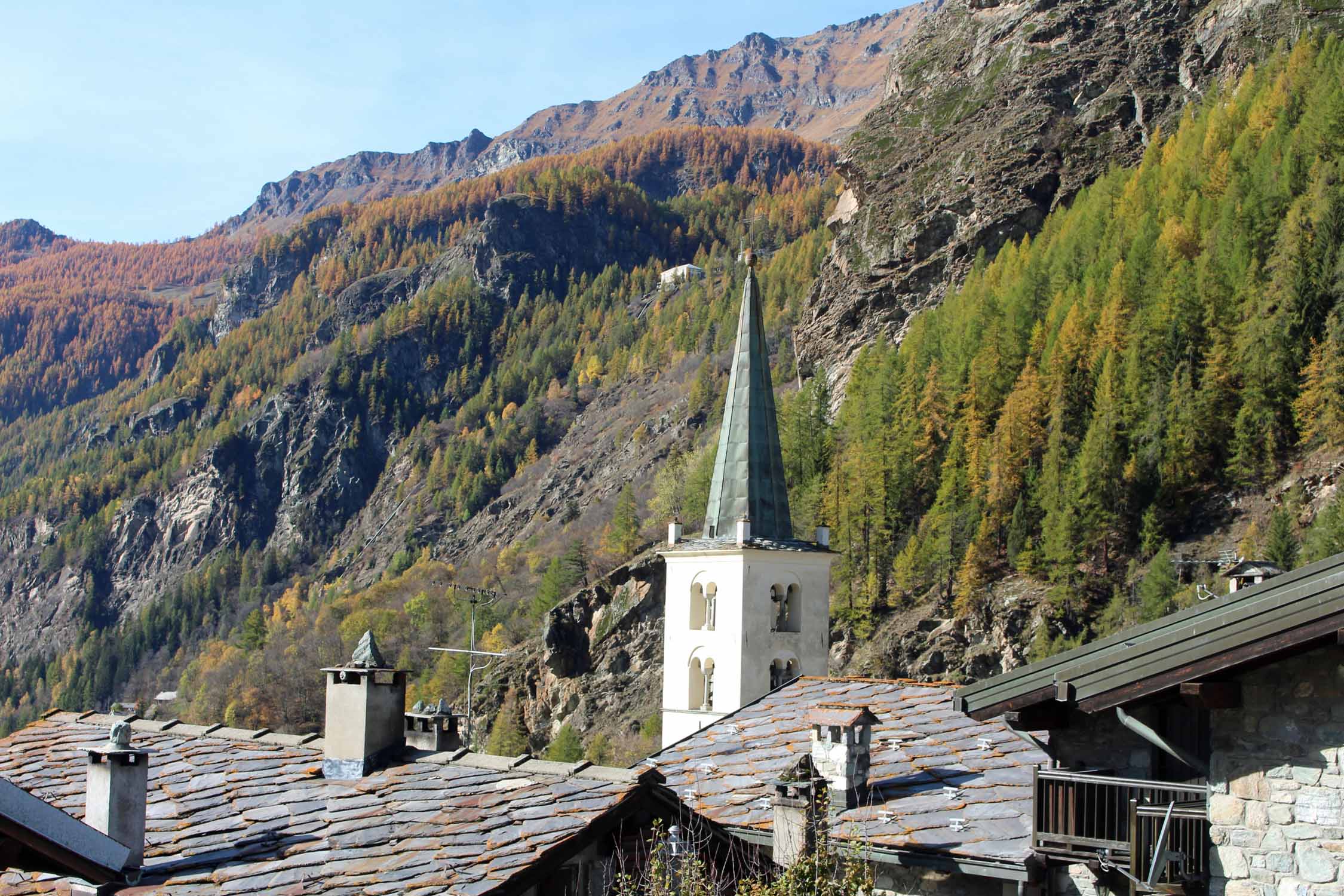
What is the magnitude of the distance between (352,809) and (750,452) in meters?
16.2

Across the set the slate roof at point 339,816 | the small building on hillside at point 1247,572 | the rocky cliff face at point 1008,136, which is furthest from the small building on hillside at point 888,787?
the rocky cliff face at point 1008,136

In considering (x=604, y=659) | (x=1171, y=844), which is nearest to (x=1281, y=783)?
(x=1171, y=844)

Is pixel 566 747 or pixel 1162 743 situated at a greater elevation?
pixel 1162 743

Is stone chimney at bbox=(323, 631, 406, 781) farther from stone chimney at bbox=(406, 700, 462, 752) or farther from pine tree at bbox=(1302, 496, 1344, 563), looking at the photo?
pine tree at bbox=(1302, 496, 1344, 563)

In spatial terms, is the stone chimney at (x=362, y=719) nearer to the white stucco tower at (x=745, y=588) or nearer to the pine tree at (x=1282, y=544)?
the white stucco tower at (x=745, y=588)

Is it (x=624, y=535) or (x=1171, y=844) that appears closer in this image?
(x=1171, y=844)

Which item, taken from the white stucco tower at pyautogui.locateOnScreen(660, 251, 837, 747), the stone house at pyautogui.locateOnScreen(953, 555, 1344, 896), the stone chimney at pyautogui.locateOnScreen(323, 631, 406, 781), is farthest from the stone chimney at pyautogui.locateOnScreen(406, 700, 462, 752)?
the stone house at pyautogui.locateOnScreen(953, 555, 1344, 896)

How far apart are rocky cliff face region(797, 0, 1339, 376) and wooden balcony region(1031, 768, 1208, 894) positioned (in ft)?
285

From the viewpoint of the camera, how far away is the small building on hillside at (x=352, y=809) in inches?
535

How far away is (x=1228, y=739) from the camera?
10258mm

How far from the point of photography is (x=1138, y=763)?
471 inches

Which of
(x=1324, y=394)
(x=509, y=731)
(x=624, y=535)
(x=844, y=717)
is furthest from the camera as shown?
(x=624, y=535)

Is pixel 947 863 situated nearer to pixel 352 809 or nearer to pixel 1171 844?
pixel 1171 844

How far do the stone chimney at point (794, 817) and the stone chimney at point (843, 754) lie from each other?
330mm
